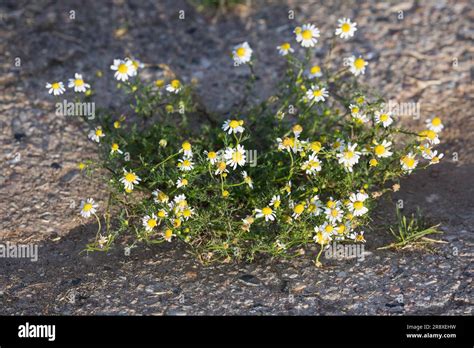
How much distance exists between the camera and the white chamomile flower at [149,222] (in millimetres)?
3752

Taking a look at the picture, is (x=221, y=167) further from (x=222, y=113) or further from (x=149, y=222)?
(x=222, y=113)

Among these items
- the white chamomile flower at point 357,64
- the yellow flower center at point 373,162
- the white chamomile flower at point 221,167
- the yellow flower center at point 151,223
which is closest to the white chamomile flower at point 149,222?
the yellow flower center at point 151,223

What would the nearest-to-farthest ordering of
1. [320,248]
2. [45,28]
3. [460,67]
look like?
[320,248] < [460,67] < [45,28]

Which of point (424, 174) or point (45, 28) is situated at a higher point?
point (45, 28)

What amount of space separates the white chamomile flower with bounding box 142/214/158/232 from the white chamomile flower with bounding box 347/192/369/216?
1.01 m

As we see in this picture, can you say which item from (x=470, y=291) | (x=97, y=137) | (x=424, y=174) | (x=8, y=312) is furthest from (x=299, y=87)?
(x=8, y=312)

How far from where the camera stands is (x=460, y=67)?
515 cm

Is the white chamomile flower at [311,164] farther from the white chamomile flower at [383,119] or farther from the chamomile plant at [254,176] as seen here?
the white chamomile flower at [383,119]

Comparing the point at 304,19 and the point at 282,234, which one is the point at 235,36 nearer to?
the point at 304,19

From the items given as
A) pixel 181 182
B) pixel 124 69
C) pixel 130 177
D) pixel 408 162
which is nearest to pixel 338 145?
pixel 408 162

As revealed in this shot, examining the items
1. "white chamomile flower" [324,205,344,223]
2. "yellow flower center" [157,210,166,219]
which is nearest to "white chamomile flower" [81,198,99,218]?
"yellow flower center" [157,210,166,219]

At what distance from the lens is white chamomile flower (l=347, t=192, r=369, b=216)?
377 cm
